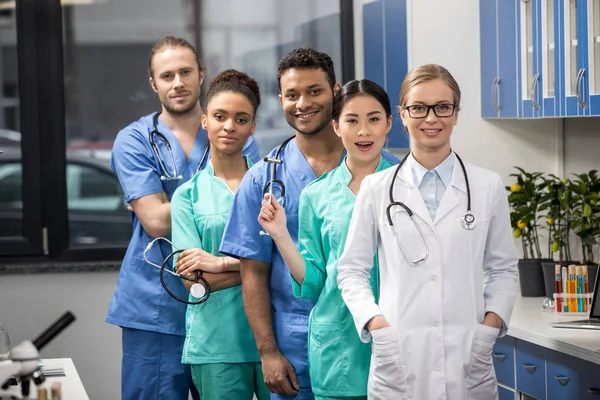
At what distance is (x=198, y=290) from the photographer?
2707 millimetres

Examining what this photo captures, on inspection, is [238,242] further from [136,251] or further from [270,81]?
[270,81]

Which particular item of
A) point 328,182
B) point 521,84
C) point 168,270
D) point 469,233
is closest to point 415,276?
point 469,233

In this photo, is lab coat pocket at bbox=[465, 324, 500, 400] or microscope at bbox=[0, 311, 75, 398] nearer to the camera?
microscope at bbox=[0, 311, 75, 398]

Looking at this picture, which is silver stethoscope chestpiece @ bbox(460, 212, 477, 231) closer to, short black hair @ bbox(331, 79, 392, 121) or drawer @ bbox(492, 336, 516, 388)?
short black hair @ bbox(331, 79, 392, 121)

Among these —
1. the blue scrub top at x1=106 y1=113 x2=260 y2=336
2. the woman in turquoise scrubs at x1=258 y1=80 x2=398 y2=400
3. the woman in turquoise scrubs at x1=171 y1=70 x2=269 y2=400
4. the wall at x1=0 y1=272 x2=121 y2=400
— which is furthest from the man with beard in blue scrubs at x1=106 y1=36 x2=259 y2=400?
the wall at x1=0 y1=272 x2=121 y2=400

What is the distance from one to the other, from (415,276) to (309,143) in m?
0.57

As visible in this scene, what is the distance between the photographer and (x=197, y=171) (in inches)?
121

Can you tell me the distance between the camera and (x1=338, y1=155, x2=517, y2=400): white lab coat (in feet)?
6.98

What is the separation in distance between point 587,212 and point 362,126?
1314 millimetres

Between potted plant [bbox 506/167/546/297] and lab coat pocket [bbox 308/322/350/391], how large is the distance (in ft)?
4.63

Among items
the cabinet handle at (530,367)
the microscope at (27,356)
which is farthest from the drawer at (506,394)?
the microscope at (27,356)

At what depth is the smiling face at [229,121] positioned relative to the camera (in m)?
2.78

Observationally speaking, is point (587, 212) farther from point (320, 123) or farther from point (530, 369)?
point (320, 123)

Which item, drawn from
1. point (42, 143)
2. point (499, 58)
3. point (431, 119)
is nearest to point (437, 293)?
point (431, 119)
